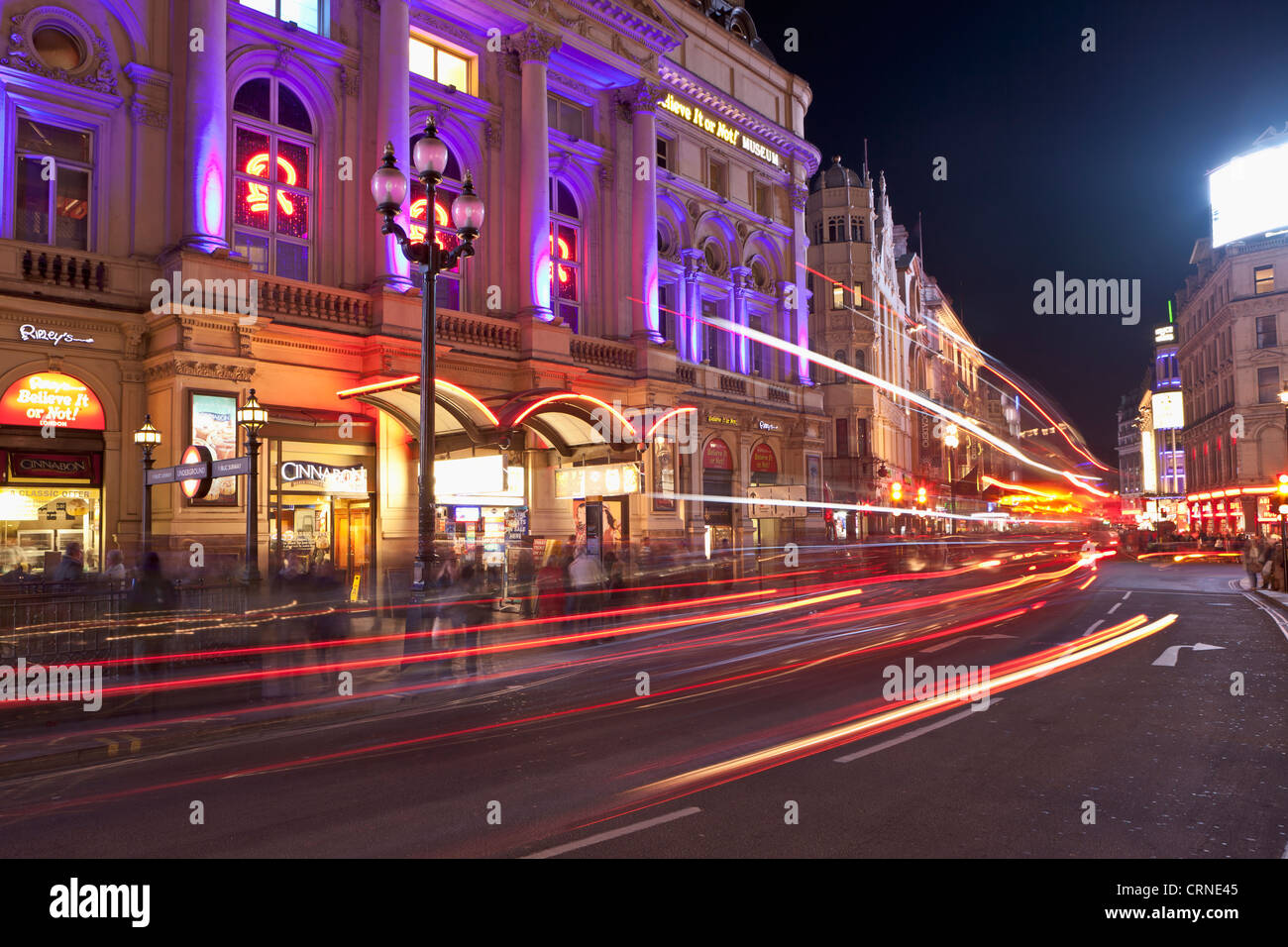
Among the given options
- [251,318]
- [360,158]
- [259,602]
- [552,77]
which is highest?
[552,77]

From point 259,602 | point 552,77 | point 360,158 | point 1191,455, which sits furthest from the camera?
point 1191,455

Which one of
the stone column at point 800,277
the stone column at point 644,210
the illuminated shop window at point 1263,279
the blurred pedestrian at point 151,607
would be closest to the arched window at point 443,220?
the stone column at point 644,210

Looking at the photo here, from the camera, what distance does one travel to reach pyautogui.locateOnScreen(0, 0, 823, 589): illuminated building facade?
18906 mm

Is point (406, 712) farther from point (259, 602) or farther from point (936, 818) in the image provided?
point (936, 818)

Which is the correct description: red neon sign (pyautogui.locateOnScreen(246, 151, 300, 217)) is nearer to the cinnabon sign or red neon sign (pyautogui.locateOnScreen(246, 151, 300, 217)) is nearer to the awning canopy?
the awning canopy

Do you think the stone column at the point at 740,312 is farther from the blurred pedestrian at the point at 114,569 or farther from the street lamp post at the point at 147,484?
the blurred pedestrian at the point at 114,569

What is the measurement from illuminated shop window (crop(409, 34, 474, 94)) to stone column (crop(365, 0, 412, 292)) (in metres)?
A: 1.74

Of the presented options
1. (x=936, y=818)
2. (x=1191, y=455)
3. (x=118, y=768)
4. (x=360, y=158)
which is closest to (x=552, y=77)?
(x=360, y=158)

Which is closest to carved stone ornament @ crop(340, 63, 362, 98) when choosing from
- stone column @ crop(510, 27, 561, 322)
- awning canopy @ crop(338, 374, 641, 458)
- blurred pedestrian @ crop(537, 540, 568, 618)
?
stone column @ crop(510, 27, 561, 322)

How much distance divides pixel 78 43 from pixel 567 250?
14.5 meters

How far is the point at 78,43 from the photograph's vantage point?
19.6 m

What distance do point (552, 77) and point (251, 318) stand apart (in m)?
14.9

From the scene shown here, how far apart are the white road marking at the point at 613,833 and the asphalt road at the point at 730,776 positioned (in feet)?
0.07

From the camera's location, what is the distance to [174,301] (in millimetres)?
19078
